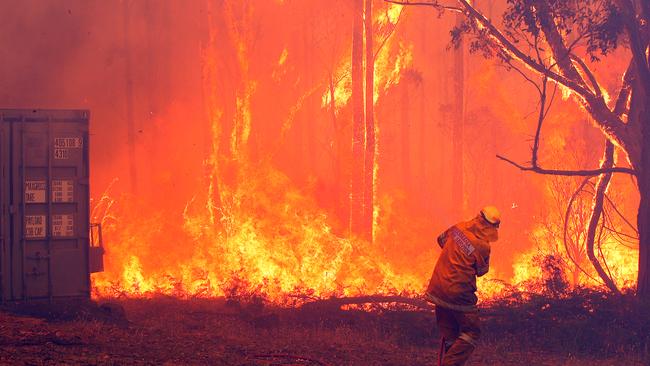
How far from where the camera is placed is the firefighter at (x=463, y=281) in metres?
7.21

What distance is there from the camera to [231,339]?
9.91 m

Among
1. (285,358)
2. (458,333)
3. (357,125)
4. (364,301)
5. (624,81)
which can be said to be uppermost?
(357,125)

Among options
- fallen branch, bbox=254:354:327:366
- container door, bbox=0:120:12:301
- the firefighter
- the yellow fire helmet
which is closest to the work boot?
the firefighter

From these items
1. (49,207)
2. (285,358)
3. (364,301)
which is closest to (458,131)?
(364,301)

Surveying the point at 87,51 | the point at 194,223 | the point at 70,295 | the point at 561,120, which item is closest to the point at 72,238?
the point at 70,295

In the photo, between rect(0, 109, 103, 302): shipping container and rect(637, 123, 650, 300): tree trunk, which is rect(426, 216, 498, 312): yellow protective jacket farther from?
rect(0, 109, 103, 302): shipping container

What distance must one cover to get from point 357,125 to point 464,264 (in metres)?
16.8

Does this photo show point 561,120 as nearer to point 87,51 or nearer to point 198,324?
point 87,51

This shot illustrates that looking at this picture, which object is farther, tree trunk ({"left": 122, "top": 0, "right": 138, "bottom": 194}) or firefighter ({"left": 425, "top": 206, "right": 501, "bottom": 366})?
tree trunk ({"left": 122, "top": 0, "right": 138, "bottom": 194})

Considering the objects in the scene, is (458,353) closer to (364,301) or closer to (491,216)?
(491,216)

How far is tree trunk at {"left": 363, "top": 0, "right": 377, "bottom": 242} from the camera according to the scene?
2345 centimetres

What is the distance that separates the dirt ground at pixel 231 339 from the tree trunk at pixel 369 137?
12.2 meters

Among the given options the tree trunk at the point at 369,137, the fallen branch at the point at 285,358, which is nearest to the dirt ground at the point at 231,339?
the fallen branch at the point at 285,358

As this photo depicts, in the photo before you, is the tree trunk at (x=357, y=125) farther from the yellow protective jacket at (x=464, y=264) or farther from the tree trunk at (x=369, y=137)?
the yellow protective jacket at (x=464, y=264)
